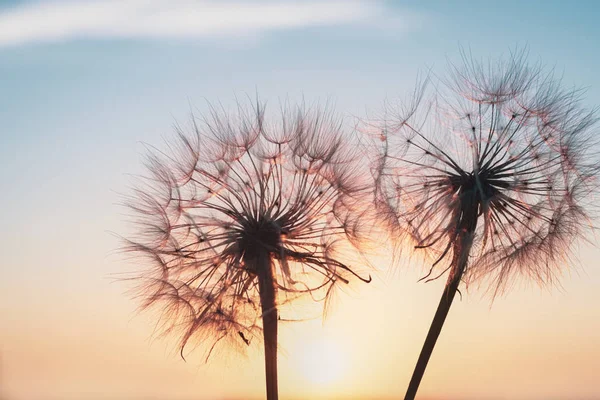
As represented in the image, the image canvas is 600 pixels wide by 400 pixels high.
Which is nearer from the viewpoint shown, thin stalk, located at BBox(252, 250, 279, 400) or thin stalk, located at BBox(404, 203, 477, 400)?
thin stalk, located at BBox(404, 203, 477, 400)

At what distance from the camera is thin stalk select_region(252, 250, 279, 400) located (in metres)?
20.4

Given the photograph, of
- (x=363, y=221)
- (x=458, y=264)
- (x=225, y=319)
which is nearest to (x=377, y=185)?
(x=363, y=221)

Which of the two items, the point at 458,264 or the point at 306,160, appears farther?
the point at 306,160

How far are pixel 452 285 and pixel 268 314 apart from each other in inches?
127

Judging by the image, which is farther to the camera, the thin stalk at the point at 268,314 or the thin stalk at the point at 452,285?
the thin stalk at the point at 268,314

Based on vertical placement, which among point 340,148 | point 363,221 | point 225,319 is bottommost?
point 225,319

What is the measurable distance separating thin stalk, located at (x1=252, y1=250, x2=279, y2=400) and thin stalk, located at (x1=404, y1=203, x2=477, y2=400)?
91.5 inches

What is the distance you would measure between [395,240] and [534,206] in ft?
7.80

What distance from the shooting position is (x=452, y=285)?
64.2 feet

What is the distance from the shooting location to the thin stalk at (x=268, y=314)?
20406 mm

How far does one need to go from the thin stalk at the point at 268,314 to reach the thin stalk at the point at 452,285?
7.62ft

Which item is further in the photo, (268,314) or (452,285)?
(268,314)

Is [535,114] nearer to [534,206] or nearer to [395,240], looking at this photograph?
[534,206]

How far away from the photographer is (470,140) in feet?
66.0
